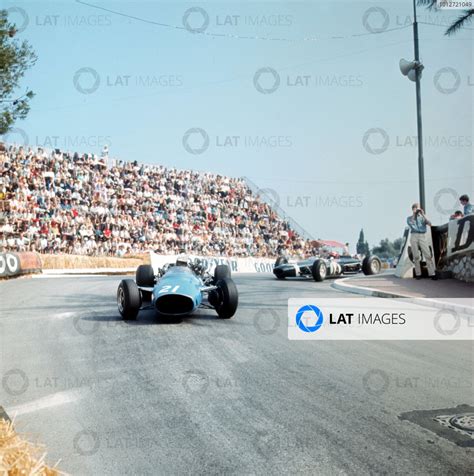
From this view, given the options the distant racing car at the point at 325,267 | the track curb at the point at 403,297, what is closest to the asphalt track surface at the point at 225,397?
the track curb at the point at 403,297

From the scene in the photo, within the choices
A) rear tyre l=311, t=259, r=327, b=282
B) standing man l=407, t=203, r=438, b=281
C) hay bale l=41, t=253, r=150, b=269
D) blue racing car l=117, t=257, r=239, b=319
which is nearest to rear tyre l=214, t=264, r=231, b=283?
blue racing car l=117, t=257, r=239, b=319

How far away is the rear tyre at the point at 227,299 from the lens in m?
8.83

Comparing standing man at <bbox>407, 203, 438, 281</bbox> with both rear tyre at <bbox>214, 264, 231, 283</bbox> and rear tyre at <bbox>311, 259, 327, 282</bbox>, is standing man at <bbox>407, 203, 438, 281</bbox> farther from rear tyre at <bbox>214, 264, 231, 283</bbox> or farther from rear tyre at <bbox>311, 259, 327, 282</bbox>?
rear tyre at <bbox>214, 264, 231, 283</bbox>

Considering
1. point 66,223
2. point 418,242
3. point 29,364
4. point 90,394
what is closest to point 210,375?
point 90,394

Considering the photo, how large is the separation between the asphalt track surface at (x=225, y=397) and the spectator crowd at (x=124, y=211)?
17137mm

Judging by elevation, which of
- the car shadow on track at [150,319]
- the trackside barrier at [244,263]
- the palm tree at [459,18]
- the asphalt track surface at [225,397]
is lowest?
the trackside barrier at [244,263]

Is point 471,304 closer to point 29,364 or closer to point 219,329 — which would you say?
point 219,329

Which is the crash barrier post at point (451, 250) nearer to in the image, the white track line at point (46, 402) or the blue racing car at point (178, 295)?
the blue racing car at point (178, 295)

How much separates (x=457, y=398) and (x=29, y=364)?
4.40m

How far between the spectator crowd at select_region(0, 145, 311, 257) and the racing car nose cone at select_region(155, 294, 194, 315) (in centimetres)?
1618

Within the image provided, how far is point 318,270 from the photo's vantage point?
18.0 m

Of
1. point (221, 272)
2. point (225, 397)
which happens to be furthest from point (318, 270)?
point (225, 397)

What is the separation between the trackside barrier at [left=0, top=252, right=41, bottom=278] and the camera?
19828 mm

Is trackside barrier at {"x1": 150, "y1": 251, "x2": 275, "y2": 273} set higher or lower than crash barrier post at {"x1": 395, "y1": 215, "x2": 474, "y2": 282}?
lower
